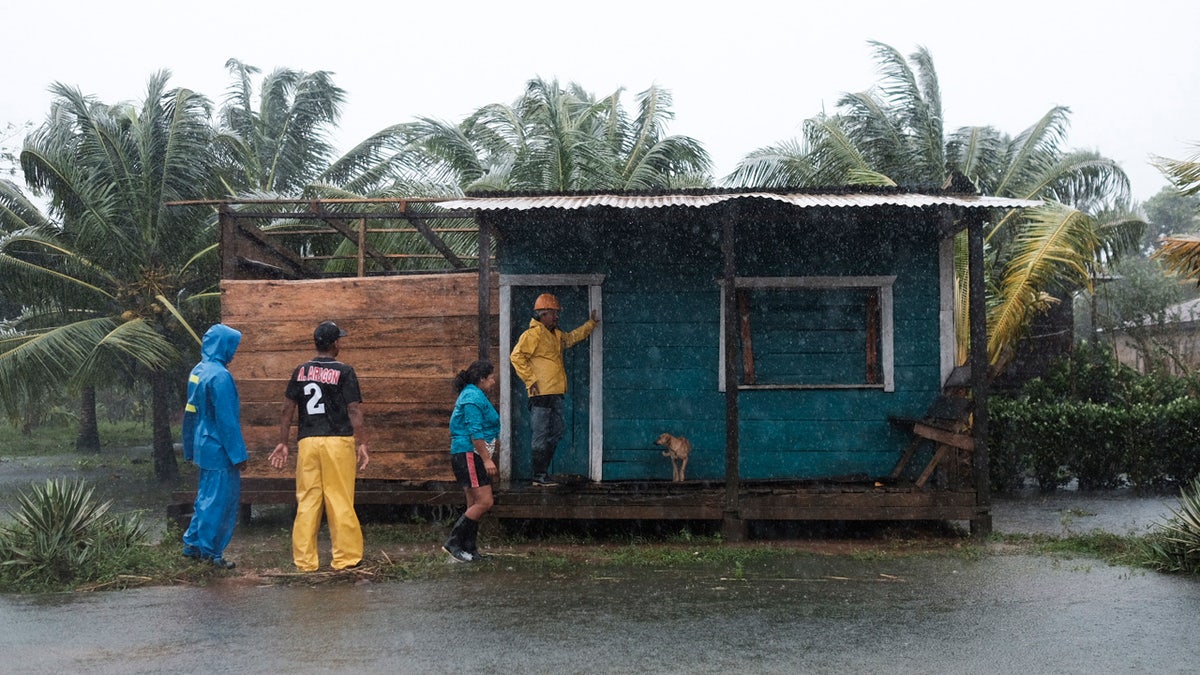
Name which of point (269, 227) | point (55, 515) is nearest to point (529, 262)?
point (55, 515)

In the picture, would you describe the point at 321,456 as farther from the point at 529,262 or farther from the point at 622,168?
the point at 622,168

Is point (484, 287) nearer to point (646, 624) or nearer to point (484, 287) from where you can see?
point (484, 287)

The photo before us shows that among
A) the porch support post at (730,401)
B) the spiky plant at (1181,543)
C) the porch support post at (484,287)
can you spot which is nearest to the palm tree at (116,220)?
the porch support post at (484,287)

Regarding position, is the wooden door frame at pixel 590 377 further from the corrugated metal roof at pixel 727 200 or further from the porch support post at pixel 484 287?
the corrugated metal roof at pixel 727 200

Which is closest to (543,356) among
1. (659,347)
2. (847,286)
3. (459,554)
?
(659,347)

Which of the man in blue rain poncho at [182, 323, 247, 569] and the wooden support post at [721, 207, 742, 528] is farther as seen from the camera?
the wooden support post at [721, 207, 742, 528]

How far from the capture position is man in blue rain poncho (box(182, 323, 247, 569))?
7.55 m

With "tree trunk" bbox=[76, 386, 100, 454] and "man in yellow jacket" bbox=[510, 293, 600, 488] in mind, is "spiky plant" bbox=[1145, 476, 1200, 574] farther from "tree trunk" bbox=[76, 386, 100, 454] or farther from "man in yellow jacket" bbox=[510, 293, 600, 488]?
"tree trunk" bbox=[76, 386, 100, 454]

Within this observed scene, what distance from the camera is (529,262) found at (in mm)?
10359

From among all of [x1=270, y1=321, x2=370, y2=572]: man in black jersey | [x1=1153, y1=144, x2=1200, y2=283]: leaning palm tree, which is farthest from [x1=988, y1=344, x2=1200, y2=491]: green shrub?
[x1=270, y1=321, x2=370, y2=572]: man in black jersey

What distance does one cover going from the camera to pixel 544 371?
364 inches

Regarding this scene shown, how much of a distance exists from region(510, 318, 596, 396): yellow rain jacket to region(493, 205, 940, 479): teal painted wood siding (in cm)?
105

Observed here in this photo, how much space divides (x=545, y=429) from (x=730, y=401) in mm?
1715

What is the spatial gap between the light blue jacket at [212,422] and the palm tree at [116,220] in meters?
9.70
